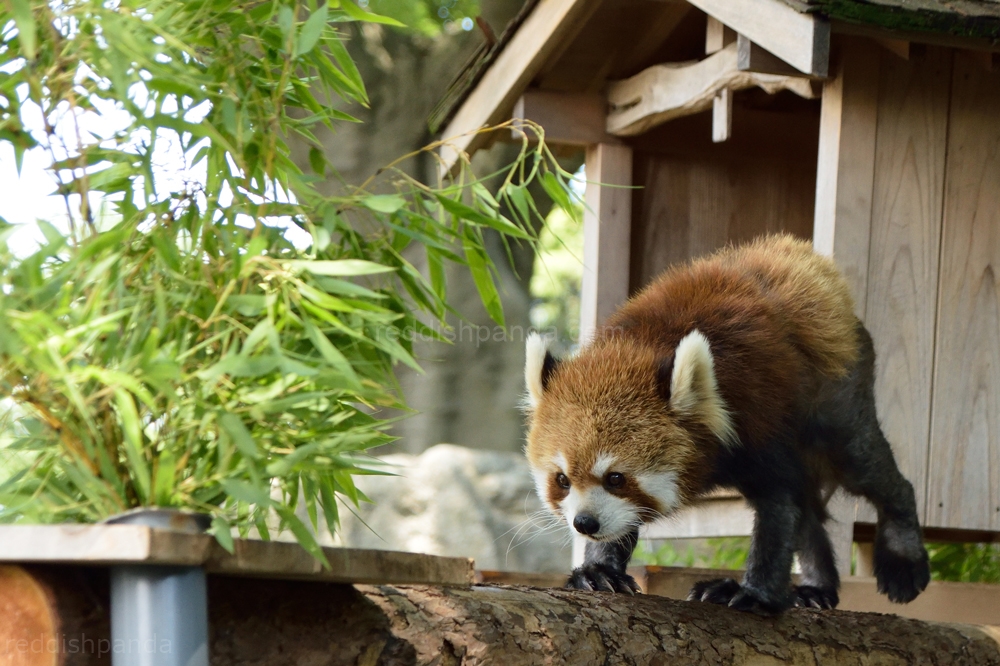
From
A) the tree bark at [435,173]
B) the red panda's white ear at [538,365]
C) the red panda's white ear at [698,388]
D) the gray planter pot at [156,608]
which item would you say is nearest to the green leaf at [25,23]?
the gray planter pot at [156,608]

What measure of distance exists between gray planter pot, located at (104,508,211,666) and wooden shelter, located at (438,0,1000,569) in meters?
2.52

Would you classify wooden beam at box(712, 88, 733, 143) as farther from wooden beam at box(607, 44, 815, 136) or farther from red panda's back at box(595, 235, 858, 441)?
red panda's back at box(595, 235, 858, 441)

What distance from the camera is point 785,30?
3.44 metres

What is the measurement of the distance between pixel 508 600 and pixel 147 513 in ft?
3.36

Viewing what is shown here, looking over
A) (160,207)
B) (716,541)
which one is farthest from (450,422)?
(160,207)

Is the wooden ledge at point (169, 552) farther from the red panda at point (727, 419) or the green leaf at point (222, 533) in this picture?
the red panda at point (727, 419)

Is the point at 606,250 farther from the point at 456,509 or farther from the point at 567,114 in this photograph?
the point at 456,509

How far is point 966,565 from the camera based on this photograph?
241 inches

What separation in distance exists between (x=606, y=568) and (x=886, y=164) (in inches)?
68.5

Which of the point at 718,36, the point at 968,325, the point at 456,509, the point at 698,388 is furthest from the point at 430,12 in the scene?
the point at 698,388

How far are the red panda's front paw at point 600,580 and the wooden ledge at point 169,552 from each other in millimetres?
1331

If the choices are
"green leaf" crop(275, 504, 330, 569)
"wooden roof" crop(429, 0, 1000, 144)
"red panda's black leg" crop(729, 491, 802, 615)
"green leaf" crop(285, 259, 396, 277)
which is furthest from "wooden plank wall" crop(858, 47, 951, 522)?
"green leaf" crop(275, 504, 330, 569)

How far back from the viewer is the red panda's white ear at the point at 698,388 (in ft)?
9.74

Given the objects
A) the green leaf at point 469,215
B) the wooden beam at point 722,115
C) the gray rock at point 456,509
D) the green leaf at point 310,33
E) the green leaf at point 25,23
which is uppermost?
the wooden beam at point 722,115
